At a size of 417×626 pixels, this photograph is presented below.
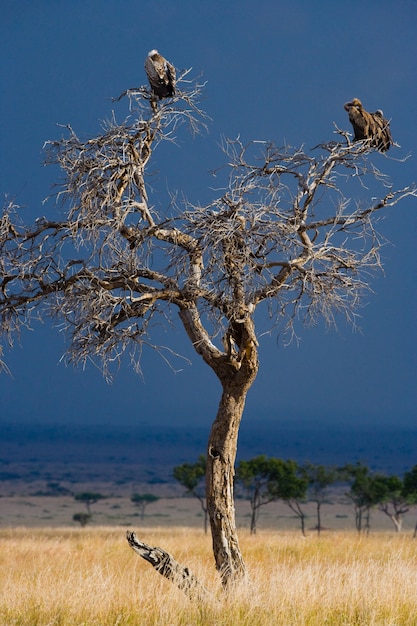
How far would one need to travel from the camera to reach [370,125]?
12.9m

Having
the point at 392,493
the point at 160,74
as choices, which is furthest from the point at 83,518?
the point at 160,74

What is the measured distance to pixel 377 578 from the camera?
12.3 metres

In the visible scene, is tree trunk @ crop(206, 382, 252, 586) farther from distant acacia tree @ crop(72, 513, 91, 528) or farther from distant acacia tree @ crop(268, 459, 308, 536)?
distant acacia tree @ crop(72, 513, 91, 528)

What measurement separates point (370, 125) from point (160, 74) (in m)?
3.16

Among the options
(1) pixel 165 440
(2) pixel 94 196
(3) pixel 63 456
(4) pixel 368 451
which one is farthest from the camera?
(1) pixel 165 440

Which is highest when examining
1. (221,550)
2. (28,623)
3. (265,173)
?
(265,173)

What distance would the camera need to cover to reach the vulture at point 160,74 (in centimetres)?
1209

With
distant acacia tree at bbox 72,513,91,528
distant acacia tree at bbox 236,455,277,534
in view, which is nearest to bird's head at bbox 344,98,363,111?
distant acacia tree at bbox 236,455,277,534

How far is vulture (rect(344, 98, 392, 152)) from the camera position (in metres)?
12.8

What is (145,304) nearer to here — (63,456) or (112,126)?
(112,126)

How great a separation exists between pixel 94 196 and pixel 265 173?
2.59 metres

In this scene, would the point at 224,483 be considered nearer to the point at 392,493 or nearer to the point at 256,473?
the point at 256,473

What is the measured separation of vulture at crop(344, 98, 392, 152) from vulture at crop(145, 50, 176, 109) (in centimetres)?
257

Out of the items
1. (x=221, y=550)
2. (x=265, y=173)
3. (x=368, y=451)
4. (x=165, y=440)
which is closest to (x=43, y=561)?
(x=221, y=550)
